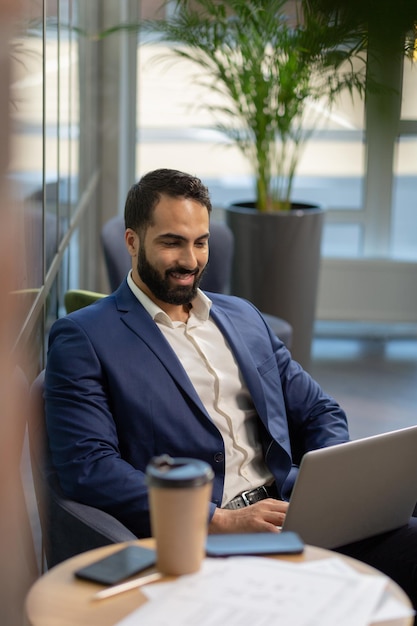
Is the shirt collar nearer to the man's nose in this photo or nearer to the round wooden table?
the man's nose

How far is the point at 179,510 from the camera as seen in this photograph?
112 centimetres

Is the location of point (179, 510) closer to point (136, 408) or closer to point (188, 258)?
point (136, 408)

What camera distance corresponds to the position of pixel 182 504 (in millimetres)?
1117

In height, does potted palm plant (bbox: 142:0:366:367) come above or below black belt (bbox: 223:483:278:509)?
above

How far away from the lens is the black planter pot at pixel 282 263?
4941 millimetres

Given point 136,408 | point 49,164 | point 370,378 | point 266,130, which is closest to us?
point 136,408

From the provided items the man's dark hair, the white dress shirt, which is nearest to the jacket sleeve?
the white dress shirt

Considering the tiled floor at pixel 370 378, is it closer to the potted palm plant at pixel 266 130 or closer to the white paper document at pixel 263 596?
the potted palm plant at pixel 266 130

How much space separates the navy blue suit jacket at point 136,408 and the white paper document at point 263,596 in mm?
638

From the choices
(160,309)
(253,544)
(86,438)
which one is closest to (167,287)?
(160,309)

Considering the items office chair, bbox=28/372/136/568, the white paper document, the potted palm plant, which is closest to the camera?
the white paper document

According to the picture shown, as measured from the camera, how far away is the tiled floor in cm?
461

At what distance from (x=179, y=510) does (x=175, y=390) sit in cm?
92

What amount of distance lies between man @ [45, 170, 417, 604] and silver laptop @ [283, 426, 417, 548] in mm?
→ 167
